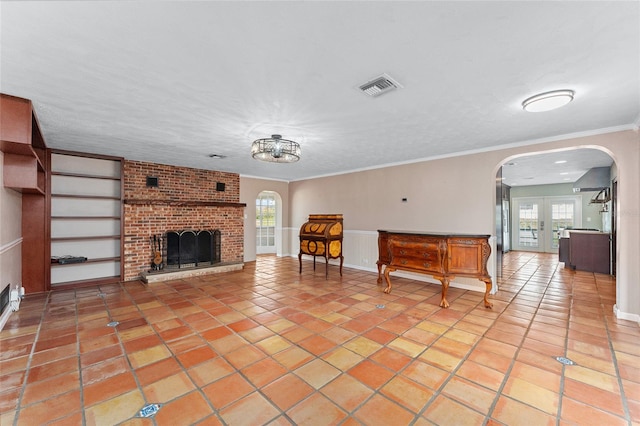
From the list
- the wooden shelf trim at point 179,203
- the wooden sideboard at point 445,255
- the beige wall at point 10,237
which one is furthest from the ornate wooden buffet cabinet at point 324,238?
the beige wall at point 10,237

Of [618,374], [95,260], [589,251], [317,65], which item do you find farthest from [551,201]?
[95,260]

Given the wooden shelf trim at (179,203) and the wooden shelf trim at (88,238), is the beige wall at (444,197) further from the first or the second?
the wooden shelf trim at (88,238)

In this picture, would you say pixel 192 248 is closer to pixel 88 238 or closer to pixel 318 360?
pixel 88 238

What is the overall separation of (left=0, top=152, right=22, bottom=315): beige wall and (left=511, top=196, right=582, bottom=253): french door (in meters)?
13.1

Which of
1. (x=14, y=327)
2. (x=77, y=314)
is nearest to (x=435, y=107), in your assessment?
(x=77, y=314)

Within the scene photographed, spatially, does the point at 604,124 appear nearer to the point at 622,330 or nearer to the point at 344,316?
the point at 622,330

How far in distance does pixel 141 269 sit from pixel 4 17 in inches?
200

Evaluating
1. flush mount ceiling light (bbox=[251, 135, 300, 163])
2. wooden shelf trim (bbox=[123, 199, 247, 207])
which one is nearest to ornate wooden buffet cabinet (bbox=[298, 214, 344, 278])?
wooden shelf trim (bbox=[123, 199, 247, 207])

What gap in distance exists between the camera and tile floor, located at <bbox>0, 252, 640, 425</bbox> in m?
1.80

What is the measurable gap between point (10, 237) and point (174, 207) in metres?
2.64

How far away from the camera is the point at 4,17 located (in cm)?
154

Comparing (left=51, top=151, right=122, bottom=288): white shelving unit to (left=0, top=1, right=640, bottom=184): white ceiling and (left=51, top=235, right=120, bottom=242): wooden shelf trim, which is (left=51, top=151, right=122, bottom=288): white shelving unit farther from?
(left=0, top=1, right=640, bottom=184): white ceiling

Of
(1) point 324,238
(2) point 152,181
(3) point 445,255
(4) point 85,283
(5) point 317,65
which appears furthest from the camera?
(2) point 152,181

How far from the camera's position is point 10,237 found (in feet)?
12.1
